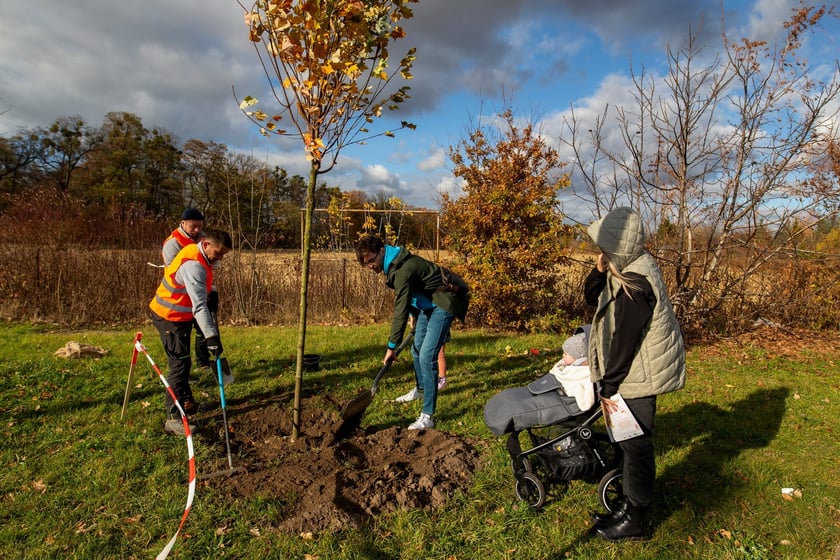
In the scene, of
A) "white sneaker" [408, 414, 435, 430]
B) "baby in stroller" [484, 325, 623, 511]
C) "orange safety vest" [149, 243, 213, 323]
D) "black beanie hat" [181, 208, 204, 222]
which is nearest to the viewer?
"baby in stroller" [484, 325, 623, 511]

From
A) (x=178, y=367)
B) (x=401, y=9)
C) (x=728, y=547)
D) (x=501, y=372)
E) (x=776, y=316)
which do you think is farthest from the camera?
(x=776, y=316)

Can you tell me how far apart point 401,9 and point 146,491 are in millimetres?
3846

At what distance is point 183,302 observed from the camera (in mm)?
4250

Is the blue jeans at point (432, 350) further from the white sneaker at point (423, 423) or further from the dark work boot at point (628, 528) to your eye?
the dark work boot at point (628, 528)

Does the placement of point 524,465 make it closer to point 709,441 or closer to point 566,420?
point 566,420

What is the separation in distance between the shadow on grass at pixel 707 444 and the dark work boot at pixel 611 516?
11cm

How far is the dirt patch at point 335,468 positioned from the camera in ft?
10.3

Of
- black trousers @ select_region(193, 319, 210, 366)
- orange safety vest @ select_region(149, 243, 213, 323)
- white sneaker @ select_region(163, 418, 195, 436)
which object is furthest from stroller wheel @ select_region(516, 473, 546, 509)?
black trousers @ select_region(193, 319, 210, 366)

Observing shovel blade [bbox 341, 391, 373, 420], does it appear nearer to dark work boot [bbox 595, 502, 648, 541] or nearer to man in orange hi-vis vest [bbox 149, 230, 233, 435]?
man in orange hi-vis vest [bbox 149, 230, 233, 435]

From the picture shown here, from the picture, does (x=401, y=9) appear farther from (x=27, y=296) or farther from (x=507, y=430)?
(x=27, y=296)

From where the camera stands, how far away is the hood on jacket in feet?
8.41

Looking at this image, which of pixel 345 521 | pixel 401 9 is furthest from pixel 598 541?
pixel 401 9

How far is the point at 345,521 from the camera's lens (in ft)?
9.76

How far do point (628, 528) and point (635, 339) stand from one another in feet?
4.14
